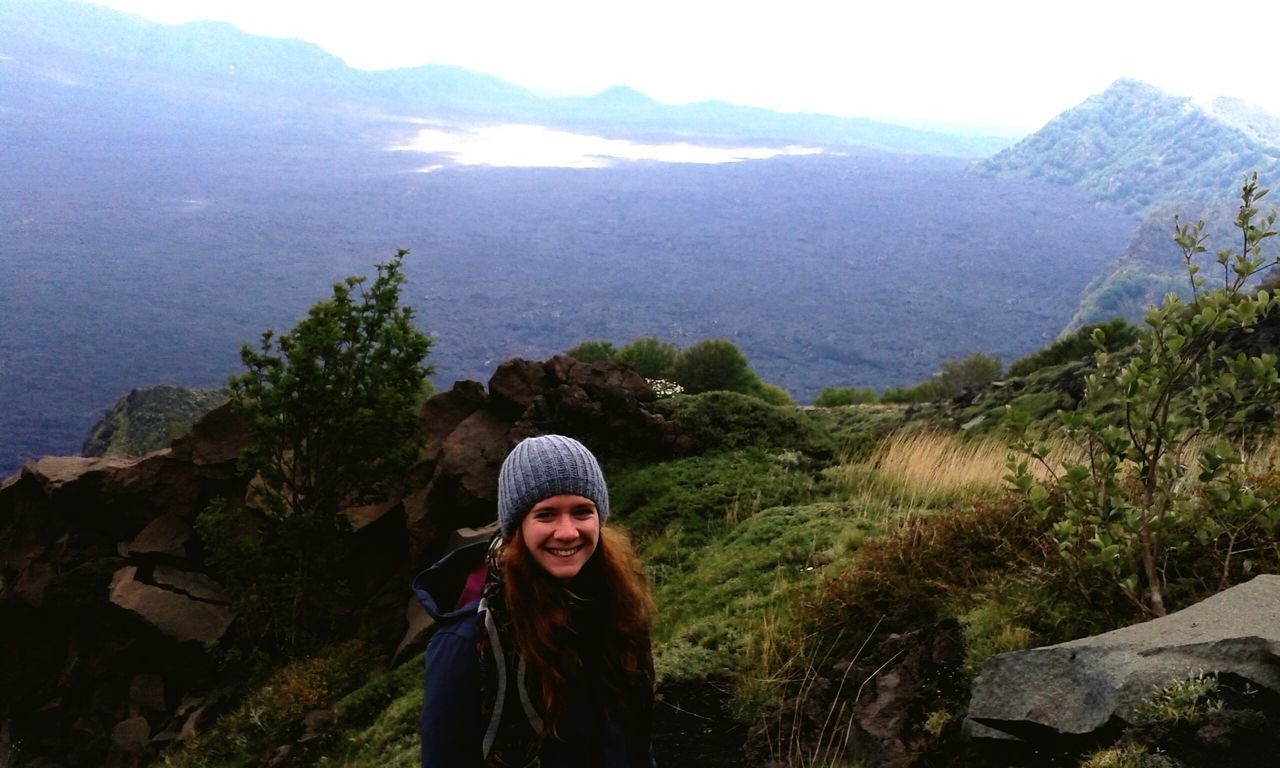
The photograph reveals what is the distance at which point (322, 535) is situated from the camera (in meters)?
15.1

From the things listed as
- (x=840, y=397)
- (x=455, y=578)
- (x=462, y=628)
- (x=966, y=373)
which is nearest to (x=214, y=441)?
(x=455, y=578)

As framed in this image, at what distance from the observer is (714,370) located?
37.2m

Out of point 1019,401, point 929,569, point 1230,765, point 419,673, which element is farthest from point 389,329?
point 1230,765

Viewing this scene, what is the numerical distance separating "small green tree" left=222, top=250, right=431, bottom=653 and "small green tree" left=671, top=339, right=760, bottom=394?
20829 millimetres

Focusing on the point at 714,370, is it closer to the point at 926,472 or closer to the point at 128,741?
the point at 128,741

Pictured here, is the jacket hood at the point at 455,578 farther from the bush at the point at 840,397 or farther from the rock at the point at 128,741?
the bush at the point at 840,397

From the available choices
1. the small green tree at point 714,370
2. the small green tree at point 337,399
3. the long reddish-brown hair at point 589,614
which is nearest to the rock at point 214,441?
the small green tree at point 337,399

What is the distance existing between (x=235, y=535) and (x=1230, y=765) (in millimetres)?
16120

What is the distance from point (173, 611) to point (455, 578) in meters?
14.9

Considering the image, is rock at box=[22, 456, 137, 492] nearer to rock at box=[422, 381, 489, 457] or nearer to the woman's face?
rock at box=[422, 381, 489, 457]

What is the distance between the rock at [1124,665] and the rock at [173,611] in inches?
563

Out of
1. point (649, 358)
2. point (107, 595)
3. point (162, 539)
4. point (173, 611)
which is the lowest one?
point (649, 358)

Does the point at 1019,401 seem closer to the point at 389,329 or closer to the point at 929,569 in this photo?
the point at 929,569

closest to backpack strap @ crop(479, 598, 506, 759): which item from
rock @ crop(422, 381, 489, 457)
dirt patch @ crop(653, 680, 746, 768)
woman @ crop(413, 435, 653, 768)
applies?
woman @ crop(413, 435, 653, 768)
